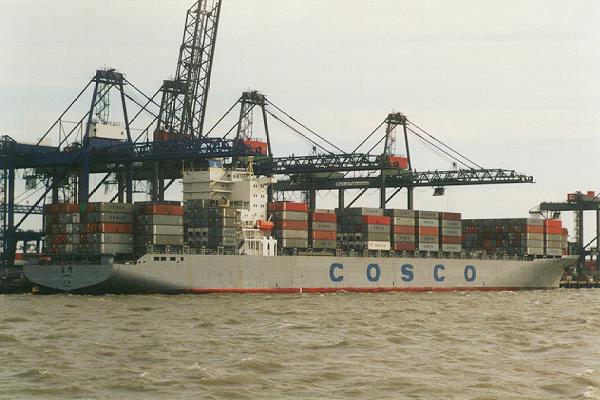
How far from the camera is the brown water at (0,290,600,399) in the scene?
27.2 metres

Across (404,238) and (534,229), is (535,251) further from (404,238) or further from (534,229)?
(404,238)

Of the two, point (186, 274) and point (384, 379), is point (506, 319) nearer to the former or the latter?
point (384, 379)

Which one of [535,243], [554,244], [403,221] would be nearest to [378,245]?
[403,221]

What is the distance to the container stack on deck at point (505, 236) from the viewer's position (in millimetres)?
104312

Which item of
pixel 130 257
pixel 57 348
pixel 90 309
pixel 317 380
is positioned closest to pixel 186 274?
pixel 130 257

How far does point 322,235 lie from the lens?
84.4m

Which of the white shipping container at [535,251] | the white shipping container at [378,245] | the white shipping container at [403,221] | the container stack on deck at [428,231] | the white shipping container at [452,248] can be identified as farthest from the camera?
the white shipping container at [535,251]

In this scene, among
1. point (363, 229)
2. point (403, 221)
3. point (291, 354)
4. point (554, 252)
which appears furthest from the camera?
point (554, 252)

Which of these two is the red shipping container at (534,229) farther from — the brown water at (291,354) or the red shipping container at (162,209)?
the brown water at (291,354)

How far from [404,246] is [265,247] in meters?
19.0

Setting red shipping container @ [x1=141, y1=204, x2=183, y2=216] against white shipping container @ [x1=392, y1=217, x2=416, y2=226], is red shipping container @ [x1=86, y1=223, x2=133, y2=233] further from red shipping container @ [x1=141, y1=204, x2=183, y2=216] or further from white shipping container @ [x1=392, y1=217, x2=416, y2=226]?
white shipping container @ [x1=392, y1=217, x2=416, y2=226]

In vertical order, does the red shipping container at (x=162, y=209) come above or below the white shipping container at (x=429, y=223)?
above

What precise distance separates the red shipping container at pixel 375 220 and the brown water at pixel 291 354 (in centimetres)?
3432

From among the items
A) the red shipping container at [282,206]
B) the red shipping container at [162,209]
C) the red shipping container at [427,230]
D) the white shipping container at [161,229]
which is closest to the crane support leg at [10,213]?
the red shipping container at [162,209]
